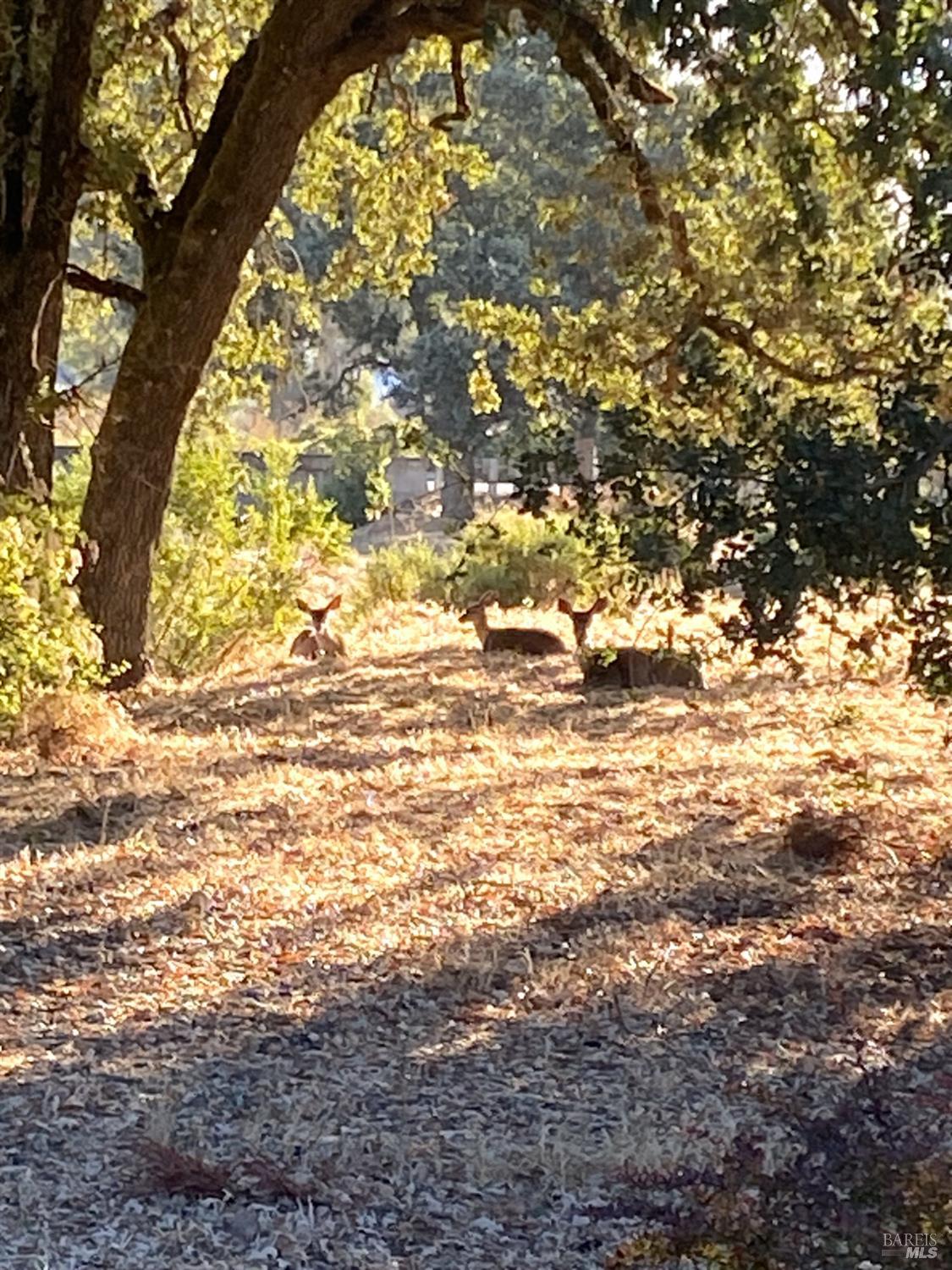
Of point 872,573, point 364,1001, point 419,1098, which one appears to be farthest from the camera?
point 364,1001

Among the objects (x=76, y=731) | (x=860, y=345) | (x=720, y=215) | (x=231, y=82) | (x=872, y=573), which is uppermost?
(x=231, y=82)

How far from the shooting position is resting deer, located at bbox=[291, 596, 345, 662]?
12.2 meters

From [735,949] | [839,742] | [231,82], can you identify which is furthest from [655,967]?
[231,82]

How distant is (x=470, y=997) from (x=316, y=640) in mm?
7378

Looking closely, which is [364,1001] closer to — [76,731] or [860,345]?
[860,345]

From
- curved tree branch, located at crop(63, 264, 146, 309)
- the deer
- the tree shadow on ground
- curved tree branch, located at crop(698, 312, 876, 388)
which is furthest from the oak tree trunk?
the tree shadow on ground

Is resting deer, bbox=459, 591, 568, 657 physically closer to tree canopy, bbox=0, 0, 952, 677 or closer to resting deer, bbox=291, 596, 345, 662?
resting deer, bbox=291, 596, 345, 662

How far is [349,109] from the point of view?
11820mm

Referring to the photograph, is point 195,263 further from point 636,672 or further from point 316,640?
point 316,640

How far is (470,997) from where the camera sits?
16.3ft

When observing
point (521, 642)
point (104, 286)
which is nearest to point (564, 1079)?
point (104, 286)

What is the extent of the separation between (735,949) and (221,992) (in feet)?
5.11

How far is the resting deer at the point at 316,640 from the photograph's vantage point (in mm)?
12172

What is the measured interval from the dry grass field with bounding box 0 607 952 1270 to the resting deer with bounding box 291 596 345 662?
10.8ft
